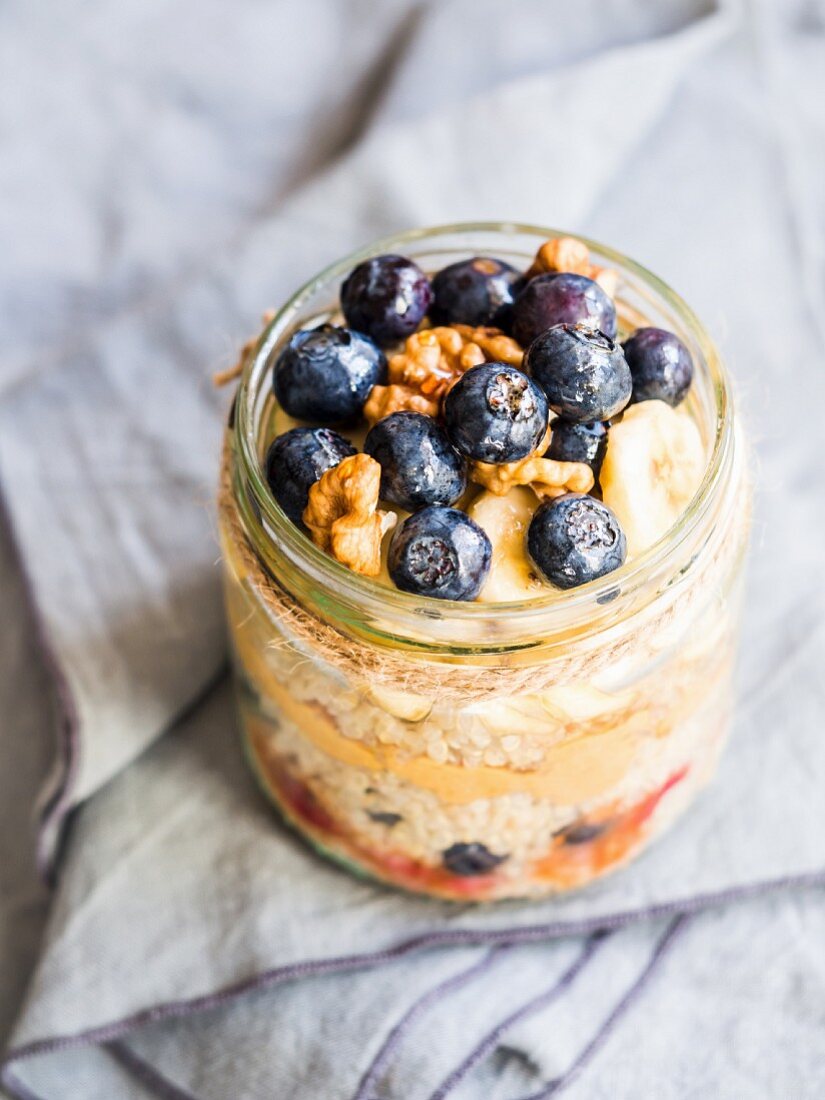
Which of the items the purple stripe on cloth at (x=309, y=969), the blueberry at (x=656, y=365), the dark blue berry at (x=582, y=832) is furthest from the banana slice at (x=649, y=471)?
the purple stripe on cloth at (x=309, y=969)

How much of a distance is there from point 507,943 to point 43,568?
60 centimetres

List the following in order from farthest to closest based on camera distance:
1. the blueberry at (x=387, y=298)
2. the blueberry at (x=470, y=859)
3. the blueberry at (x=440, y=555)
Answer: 1. the blueberry at (x=470, y=859)
2. the blueberry at (x=387, y=298)
3. the blueberry at (x=440, y=555)

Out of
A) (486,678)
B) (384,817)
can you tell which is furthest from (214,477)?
(486,678)

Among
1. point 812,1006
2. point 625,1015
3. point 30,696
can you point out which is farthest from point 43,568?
point 812,1006

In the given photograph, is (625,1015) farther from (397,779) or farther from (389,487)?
(389,487)

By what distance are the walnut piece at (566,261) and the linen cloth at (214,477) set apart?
11 cm

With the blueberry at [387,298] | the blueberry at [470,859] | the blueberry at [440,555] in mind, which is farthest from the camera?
the blueberry at [470,859]

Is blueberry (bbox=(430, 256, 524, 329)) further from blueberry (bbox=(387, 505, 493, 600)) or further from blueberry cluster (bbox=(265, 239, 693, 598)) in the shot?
blueberry (bbox=(387, 505, 493, 600))

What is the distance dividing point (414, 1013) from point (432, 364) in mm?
567

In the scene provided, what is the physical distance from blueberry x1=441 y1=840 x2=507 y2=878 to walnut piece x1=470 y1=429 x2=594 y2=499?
1.06ft

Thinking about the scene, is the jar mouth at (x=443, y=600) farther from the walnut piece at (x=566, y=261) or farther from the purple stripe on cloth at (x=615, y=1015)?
the purple stripe on cloth at (x=615, y=1015)

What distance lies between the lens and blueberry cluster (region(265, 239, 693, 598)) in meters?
0.81

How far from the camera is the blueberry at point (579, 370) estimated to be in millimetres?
823

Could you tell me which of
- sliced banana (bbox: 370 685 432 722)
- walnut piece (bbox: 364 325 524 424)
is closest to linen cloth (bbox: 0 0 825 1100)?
walnut piece (bbox: 364 325 524 424)
